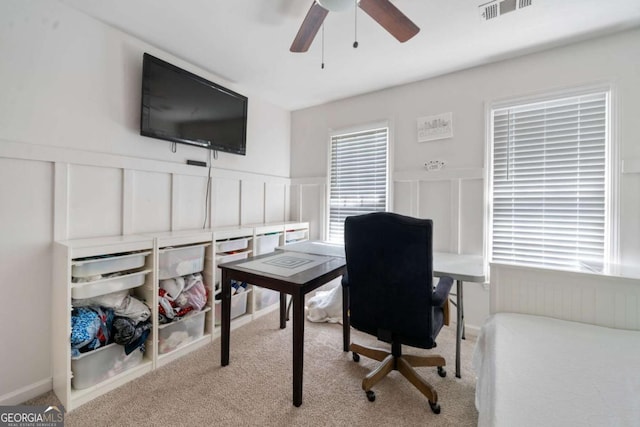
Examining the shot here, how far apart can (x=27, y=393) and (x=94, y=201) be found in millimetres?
1225

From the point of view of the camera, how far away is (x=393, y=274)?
59.6 inches

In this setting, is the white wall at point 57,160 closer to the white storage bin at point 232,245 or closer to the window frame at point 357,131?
the white storage bin at point 232,245

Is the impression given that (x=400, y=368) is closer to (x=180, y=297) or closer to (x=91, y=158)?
(x=180, y=297)

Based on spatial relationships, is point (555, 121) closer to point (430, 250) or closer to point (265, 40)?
point (430, 250)

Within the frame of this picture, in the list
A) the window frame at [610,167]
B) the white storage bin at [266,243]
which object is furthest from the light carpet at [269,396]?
the window frame at [610,167]

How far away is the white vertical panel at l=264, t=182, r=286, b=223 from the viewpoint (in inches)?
130

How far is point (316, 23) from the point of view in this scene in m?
1.59

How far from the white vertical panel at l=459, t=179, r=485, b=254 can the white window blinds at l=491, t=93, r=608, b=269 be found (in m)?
0.11

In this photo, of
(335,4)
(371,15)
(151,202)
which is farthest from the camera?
(151,202)

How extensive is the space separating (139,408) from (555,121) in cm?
365

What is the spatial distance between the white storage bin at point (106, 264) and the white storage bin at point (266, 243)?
1048 millimetres

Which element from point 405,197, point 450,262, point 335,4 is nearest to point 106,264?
point 335,4

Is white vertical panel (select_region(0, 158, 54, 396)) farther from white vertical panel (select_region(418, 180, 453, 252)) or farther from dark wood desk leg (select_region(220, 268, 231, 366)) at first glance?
white vertical panel (select_region(418, 180, 453, 252))

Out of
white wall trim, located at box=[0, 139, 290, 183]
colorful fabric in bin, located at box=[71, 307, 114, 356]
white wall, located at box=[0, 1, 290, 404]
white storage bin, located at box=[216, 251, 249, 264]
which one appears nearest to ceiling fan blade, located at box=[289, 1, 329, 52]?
white wall, located at box=[0, 1, 290, 404]
